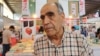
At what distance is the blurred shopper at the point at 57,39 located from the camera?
1.34 meters

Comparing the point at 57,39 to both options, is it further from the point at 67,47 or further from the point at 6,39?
the point at 6,39

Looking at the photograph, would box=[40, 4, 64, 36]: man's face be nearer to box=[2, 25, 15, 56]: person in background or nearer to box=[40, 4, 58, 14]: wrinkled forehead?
box=[40, 4, 58, 14]: wrinkled forehead

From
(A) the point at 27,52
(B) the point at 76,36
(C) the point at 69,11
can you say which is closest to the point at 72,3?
(C) the point at 69,11

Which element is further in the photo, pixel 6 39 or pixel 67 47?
pixel 6 39

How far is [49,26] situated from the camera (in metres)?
1.32

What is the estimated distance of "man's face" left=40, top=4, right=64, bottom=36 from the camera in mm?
1327

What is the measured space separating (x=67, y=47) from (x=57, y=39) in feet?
0.29

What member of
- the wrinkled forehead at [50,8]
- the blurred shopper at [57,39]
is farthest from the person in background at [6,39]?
the wrinkled forehead at [50,8]

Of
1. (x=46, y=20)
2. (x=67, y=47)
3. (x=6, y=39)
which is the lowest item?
(x=6, y=39)

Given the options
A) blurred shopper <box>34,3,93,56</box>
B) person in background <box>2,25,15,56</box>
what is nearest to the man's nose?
blurred shopper <box>34,3,93,56</box>

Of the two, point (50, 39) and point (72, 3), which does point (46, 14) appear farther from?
point (72, 3)

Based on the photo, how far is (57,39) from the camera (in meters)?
1.40

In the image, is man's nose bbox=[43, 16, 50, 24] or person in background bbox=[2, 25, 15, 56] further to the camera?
person in background bbox=[2, 25, 15, 56]

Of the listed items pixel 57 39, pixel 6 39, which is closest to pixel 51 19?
pixel 57 39
